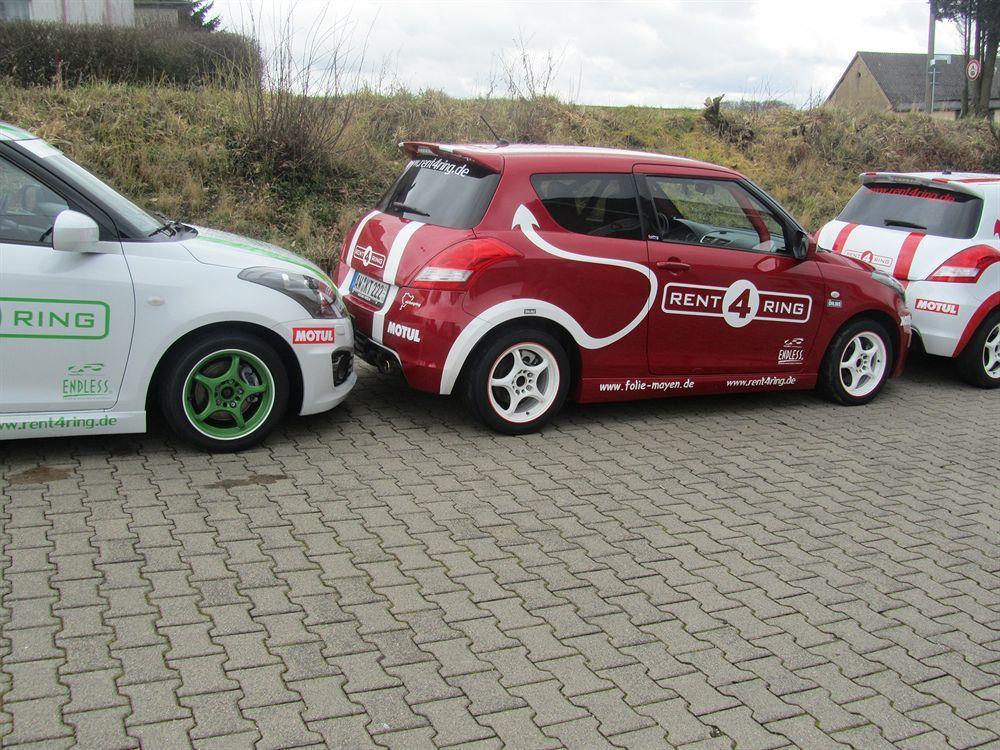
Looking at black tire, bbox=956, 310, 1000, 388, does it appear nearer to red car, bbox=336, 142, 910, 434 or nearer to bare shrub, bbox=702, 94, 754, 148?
red car, bbox=336, 142, 910, 434

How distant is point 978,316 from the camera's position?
837 cm

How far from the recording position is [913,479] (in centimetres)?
621

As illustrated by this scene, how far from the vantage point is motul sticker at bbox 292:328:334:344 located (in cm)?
577

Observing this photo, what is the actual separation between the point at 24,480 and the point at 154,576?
138 centimetres

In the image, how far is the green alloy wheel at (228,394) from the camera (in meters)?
5.56

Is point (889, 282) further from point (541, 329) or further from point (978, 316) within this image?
point (541, 329)

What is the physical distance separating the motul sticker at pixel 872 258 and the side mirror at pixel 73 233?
6302 mm

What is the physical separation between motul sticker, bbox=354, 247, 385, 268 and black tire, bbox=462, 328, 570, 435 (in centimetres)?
94

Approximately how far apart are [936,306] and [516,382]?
4.15m

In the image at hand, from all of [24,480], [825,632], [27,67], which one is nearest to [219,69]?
[27,67]

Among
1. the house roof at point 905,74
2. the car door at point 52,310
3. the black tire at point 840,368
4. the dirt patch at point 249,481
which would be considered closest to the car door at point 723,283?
the black tire at point 840,368

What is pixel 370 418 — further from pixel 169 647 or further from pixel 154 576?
pixel 169 647

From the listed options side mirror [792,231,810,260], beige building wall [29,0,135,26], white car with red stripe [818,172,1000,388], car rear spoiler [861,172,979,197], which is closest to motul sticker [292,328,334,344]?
side mirror [792,231,810,260]

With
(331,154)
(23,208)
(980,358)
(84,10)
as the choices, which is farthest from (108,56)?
(84,10)
